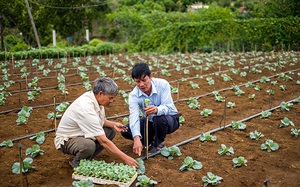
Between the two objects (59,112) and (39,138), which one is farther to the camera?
(59,112)

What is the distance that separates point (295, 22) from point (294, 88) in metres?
10.6

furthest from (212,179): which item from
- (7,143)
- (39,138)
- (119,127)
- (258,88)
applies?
(258,88)

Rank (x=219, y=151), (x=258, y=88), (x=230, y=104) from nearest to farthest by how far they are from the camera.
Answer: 1. (x=219, y=151)
2. (x=230, y=104)
3. (x=258, y=88)

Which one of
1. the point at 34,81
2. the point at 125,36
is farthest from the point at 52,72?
the point at 125,36

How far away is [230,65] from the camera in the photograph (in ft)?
37.0

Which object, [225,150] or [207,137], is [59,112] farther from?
[225,150]

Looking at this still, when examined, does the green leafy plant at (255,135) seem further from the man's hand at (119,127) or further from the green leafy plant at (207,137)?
the man's hand at (119,127)

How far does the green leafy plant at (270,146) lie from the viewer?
4195 millimetres

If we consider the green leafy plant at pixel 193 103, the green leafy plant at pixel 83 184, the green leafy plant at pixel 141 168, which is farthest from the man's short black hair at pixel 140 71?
the green leafy plant at pixel 193 103

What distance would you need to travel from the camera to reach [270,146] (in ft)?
13.8

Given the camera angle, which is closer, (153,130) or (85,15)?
(153,130)

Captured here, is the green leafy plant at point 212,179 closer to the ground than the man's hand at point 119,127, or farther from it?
closer to the ground

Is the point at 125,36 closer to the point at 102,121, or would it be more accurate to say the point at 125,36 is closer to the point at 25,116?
the point at 25,116

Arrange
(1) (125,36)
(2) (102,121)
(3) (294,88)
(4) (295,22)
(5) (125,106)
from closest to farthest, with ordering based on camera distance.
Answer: (2) (102,121) → (5) (125,106) → (3) (294,88) → (4) (295,22) → (1) (125,36)
